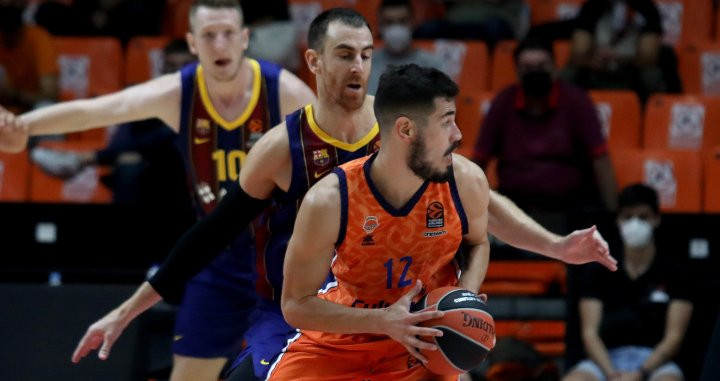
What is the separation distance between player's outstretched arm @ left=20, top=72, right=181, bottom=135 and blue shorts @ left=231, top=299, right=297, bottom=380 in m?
1.11

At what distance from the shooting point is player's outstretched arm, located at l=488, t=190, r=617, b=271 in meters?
4.16

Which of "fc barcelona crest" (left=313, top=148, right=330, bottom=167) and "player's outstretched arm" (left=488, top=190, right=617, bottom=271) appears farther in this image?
"fc barcelona crest" (left=313, top=148, right=330, bottom=167)

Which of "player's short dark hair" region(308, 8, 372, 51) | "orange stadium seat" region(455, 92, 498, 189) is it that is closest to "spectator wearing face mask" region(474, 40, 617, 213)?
"orange stadium seat" region(455, 92, 498, 189)

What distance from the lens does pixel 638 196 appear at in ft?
22.7

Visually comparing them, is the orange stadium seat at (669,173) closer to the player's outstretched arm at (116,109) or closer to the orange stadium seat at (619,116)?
the orange stadium seat at (619,116)

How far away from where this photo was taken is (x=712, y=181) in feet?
25.8

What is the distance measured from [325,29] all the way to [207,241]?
0.86m

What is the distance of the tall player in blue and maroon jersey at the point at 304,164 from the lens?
4.36 m

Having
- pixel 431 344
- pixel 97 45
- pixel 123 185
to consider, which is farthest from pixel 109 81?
pixel 431 344

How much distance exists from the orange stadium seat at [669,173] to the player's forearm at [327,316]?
438 centimetres

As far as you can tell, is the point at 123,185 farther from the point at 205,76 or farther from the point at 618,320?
the point at 618,320

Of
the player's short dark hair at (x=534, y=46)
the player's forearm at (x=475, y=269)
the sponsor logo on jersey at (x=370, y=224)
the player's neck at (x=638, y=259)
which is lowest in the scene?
the player's neck at (x=638, y=259)

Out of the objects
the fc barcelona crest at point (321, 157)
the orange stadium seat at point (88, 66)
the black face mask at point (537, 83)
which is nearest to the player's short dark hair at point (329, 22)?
the fc barcelona crest at point (321, 157)

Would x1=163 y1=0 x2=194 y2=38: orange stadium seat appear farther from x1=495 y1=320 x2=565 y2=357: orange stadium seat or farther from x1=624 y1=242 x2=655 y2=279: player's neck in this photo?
x1=624 y1=242 x2=655 y2=279: player's neck
